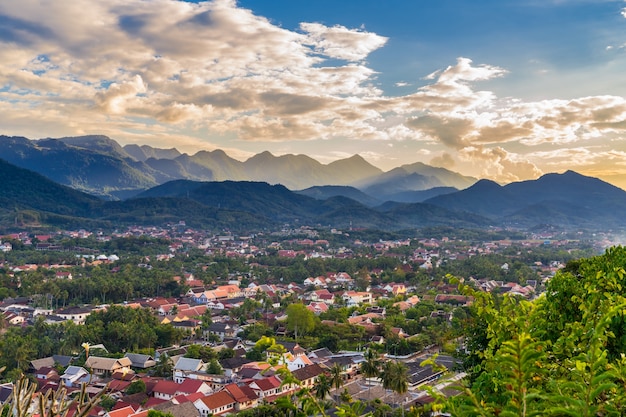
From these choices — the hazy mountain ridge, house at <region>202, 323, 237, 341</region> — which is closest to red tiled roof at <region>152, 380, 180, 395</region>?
house at <region>202, 323, 237, 341</region>

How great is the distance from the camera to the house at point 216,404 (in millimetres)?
17922

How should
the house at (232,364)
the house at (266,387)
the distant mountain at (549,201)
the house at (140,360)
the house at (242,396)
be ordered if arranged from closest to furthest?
1. the house at (242,396)
2. the house at (266,387)
3. the house at (232,364)
4. the house at (140,360)
5. the distant mountain at (549,201)

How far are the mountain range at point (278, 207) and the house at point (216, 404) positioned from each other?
67.4 metres

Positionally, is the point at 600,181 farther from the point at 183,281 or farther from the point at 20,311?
the point at 20,311

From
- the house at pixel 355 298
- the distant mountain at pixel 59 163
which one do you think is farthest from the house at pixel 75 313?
the distant mountain at pixel 59 163

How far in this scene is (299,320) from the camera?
27.9 meters

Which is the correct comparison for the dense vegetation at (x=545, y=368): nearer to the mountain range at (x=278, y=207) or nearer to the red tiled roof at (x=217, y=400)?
the red tiled roof at (x=217, y=400)

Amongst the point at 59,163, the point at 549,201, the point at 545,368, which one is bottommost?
the point at 549,201

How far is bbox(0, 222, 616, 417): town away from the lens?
17.4 m

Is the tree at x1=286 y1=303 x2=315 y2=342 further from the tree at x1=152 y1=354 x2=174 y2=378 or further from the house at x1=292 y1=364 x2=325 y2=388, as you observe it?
the tree at x1=152 y1=354 x2=174 y2=378

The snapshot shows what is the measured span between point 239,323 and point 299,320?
18.2 ft

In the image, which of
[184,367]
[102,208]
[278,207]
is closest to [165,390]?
[184,367]

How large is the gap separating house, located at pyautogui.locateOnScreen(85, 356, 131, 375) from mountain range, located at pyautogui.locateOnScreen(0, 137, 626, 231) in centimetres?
6111

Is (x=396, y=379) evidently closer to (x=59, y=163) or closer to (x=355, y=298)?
(x=355, y=298)
